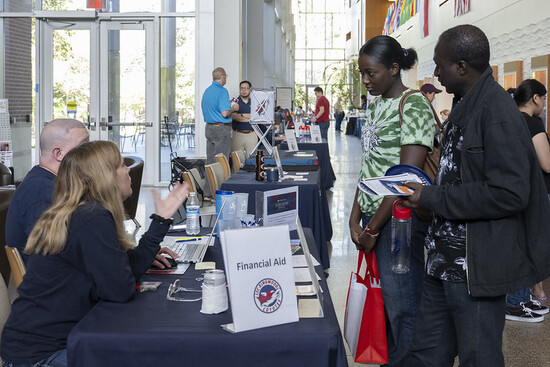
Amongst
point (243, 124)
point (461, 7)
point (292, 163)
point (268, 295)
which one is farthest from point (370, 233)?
point (461, 7)

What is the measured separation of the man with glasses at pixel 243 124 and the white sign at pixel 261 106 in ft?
6.00

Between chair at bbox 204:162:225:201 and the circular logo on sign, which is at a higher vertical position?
chair at bbox 204:162:225:201

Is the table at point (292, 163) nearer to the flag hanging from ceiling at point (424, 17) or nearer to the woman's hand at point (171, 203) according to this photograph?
the woman's hand at point (171, 203)

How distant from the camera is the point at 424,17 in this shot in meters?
20.3

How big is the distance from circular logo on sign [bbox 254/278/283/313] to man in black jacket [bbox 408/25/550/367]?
0.53 m

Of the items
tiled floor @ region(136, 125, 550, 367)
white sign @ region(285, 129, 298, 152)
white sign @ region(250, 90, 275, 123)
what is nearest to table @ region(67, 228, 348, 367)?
tiled floor @ region(136, 125, 550, 367)

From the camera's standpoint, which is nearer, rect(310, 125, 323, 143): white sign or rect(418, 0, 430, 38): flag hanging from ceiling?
rect(310, 125, 323, 143): white sign

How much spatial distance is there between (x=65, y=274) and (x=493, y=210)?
131 centimetres

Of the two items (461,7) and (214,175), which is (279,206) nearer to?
(214,175)

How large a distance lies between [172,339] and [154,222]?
0.59 metres

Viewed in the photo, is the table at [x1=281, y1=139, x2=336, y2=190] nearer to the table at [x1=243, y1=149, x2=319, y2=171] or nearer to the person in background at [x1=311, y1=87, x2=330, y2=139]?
the table at [x1=243, y1=149, x2=319, y2=171]

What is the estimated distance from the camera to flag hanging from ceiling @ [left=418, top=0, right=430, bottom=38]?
19.9m

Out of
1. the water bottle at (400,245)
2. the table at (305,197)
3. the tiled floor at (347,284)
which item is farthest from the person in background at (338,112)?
the water bottle at (400,245)

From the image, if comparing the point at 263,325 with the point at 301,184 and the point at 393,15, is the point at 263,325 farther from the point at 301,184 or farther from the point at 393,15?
the point at 393,15
